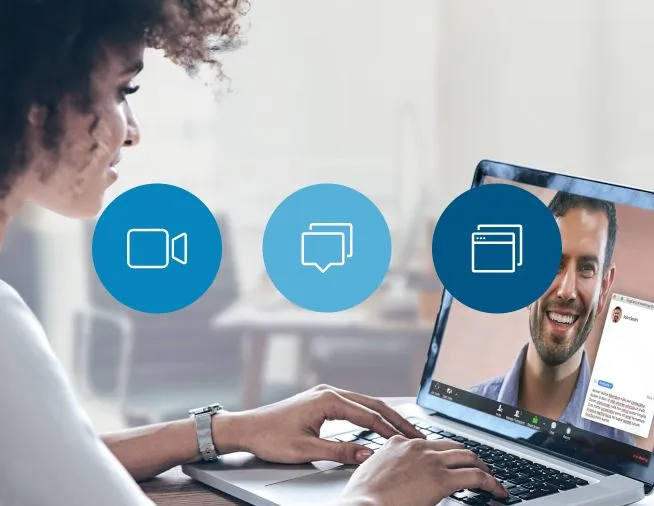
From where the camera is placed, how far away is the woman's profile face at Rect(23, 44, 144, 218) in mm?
803

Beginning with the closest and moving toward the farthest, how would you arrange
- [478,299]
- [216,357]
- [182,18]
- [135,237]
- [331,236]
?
[182,18] → [478,299] → [135,237] → [331,236] → [216,357]

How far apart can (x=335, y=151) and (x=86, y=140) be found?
2307mm

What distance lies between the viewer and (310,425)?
1.01m

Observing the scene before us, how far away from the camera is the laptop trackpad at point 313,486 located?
2.95 feet

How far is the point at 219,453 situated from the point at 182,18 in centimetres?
41

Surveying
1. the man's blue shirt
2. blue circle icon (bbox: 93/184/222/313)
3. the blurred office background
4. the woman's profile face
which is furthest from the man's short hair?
the blurred office background

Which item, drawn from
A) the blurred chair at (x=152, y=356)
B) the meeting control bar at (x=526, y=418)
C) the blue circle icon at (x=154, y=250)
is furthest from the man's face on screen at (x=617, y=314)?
the blurred chair at (x=152, y=356)

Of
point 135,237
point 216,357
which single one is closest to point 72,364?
point 216,357

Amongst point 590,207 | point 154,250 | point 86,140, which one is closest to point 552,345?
point 590,207

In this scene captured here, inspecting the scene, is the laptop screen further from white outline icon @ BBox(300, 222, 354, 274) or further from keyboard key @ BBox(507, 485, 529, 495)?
white outline icon @ BBox(300, 222, 354, 274)

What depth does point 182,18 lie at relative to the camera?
2.88ft

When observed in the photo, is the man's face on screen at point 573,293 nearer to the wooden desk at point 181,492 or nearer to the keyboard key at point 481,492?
the keyboard key at point 481,492

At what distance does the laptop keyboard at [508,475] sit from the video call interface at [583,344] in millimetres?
54

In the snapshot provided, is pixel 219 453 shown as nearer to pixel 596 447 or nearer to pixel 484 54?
pixel 596 447
